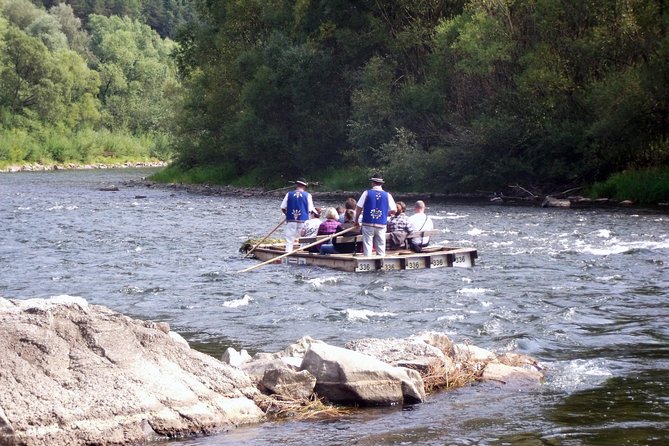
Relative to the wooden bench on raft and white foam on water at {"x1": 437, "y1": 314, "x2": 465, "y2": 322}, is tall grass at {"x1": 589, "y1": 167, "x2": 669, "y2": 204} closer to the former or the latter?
the wooden bench on raft

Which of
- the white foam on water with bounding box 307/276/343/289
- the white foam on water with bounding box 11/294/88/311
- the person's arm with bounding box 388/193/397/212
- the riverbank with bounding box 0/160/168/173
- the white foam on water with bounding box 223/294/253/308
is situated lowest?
the white foam on water with bounding box 223/294/253/308

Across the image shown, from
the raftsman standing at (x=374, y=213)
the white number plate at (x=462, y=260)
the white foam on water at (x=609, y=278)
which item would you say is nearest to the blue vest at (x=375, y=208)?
the raftsman standing at (x=374, y=213)

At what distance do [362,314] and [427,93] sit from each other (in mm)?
32166

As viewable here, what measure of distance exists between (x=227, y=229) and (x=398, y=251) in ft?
32.7

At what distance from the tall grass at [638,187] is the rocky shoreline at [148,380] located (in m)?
26.6

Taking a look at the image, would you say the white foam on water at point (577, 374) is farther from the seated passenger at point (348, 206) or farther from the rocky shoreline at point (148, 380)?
the seated passenger at point (348, 206)

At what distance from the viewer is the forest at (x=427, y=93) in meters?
38.8

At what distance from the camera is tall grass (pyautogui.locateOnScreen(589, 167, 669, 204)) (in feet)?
119

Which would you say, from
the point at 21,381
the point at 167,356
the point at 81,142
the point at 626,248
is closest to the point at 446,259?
the point at 626,248

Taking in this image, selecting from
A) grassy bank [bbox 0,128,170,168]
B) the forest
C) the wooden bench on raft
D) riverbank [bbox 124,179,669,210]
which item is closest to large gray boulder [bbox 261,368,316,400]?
the wooden bench on raft

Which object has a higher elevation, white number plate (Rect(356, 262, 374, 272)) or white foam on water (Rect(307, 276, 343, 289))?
white number plate (Rect(356, 262, 374, 272))

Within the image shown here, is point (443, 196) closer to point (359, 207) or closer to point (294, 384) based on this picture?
point (359, 207)

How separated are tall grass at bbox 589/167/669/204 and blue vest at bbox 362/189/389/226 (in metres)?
18.1

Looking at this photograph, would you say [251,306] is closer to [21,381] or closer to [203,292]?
[203,292]
